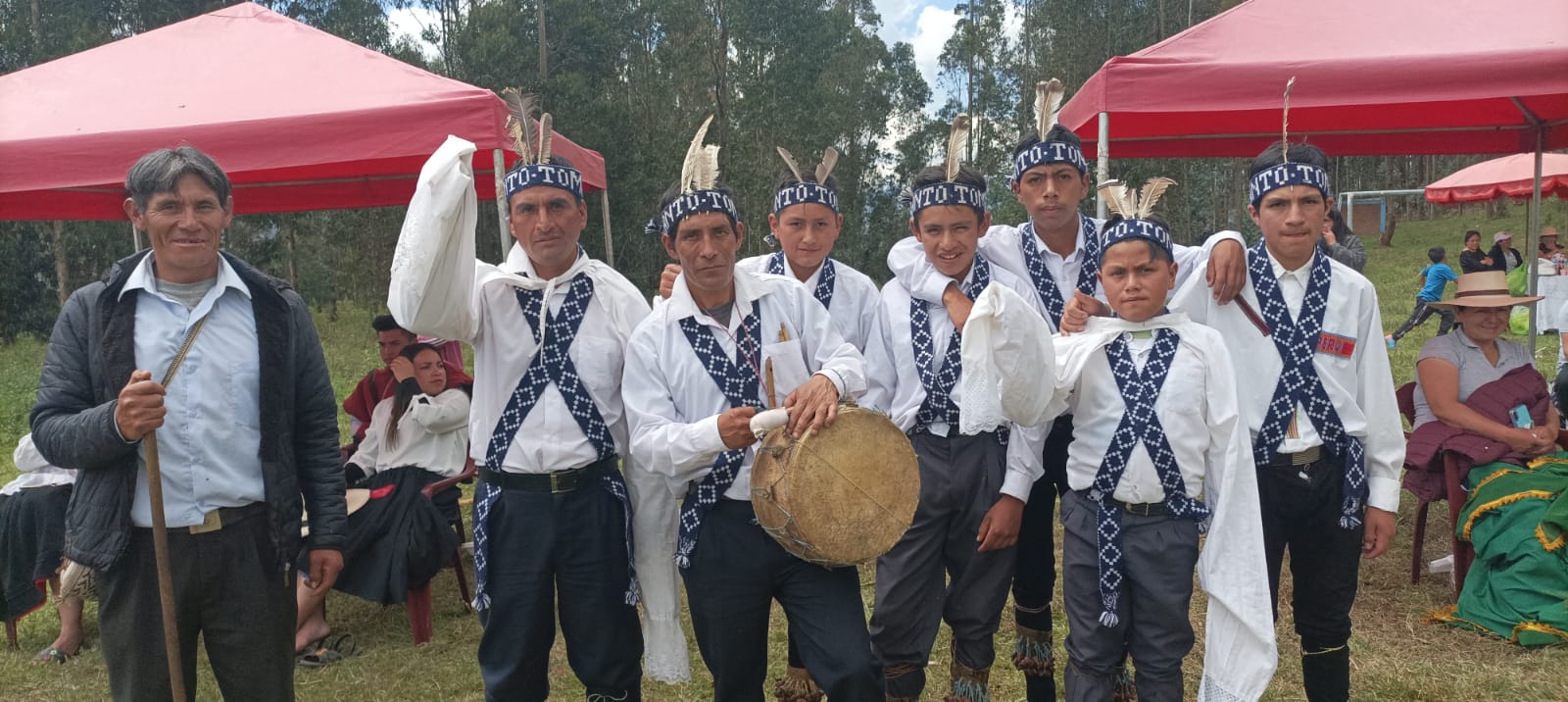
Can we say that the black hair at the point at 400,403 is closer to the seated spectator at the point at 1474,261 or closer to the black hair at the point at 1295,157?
the black hair at the point at 1295,157

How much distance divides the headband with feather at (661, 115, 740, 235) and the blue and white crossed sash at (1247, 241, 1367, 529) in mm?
1779

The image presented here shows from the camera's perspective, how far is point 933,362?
3.31m

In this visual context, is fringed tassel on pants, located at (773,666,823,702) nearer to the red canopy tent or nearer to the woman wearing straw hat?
the woman wearing straw hat

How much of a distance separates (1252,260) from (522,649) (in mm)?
2632

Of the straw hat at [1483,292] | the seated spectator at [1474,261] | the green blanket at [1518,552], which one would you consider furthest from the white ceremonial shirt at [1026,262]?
the seated spectator at [1474,261]

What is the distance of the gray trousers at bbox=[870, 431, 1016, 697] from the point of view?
3.30m

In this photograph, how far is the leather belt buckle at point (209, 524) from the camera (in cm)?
267

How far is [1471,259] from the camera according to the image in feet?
48.0

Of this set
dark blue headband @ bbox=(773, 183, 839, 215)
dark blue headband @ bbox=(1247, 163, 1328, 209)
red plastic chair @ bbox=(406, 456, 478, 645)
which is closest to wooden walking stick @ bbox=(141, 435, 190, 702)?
dark blue headband @ bbox=(773, 183, 839, 215)

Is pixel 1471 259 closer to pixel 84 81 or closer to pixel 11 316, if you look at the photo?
pixel 84 81

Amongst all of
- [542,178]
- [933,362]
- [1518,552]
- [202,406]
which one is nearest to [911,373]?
[933,362]

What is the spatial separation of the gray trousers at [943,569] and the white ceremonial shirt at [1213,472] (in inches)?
15.4

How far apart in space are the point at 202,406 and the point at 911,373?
2.07 m

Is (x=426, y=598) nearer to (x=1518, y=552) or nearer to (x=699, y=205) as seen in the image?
(x=699, y=205)
